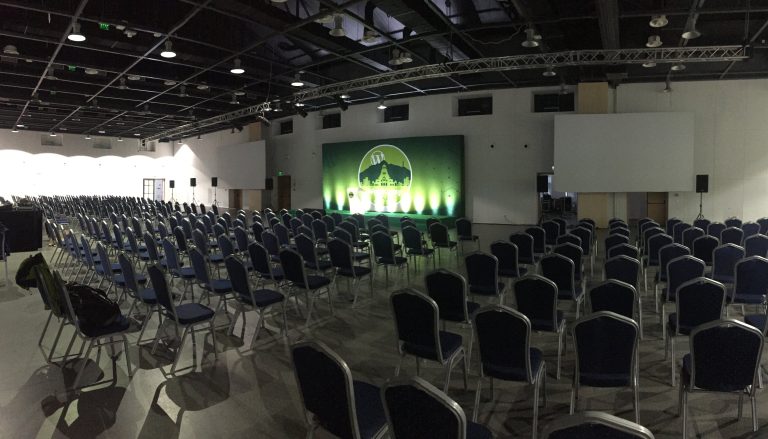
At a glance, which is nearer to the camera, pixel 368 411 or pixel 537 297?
pixel 368 411

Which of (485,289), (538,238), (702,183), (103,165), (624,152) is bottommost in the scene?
(485,289)

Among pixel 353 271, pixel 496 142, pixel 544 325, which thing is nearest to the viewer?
pixel 544 325

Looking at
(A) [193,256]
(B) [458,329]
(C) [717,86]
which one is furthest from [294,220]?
(C) [717,86]

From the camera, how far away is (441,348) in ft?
11.1

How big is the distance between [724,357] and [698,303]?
1087 millimetres

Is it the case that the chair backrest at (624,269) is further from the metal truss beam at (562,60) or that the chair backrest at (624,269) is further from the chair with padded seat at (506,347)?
the metal truss beam at (562,60)

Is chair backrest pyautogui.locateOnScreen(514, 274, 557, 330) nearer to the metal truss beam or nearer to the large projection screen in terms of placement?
the metal truss beam

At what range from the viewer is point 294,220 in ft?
33.4

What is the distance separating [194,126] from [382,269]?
1638cm

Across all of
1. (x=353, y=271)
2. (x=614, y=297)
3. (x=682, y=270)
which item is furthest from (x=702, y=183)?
(x=614, y=297)

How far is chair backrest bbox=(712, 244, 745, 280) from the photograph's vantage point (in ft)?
18.0

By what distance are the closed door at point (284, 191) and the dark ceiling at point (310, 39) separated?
5.58 meters

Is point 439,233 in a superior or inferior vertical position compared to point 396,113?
inferior

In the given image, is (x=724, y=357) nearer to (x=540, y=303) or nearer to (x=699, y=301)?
(x=699, y=301)
